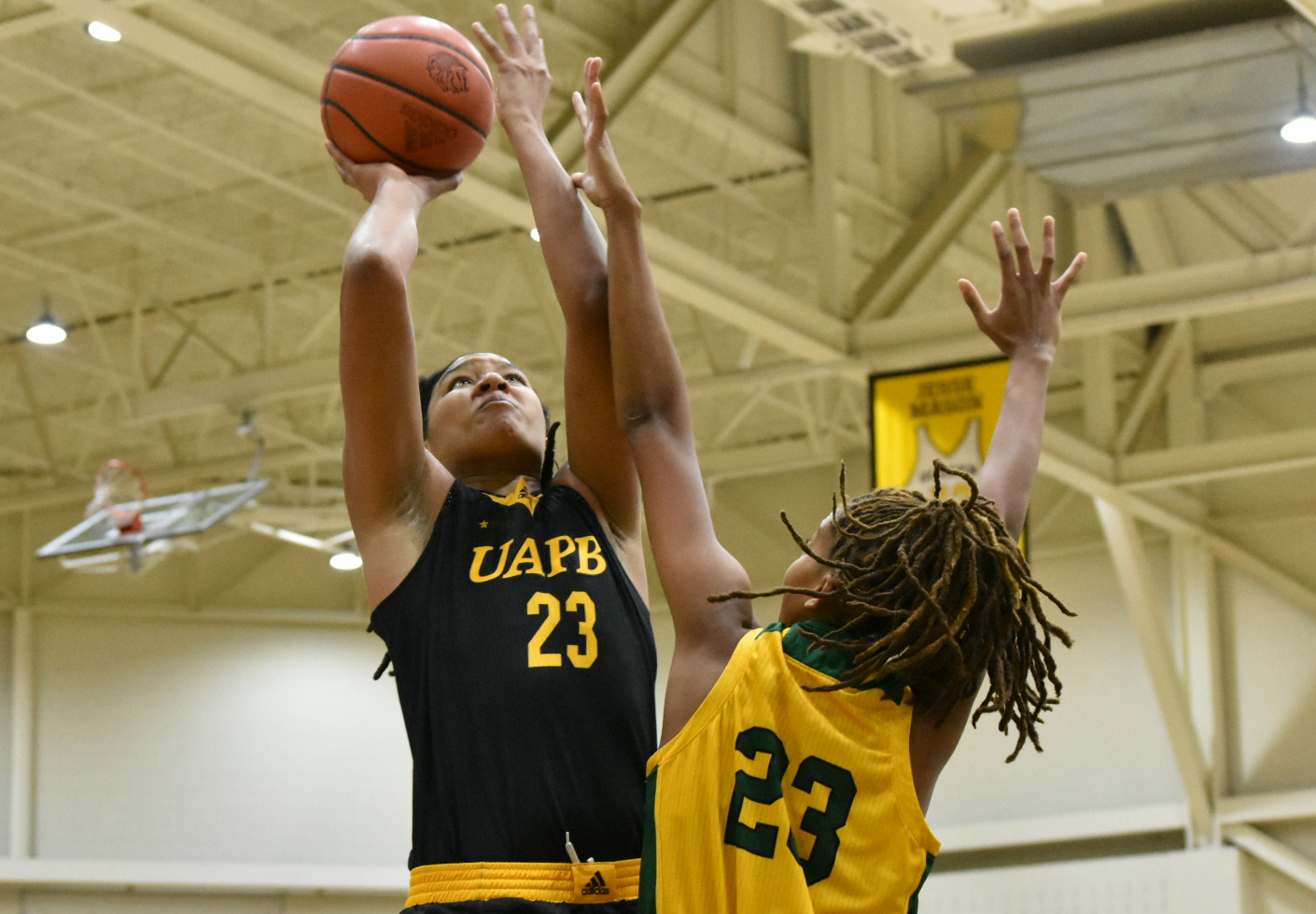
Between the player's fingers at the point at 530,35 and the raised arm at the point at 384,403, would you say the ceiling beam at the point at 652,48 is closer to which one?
the player's fingers at the point at 530,35

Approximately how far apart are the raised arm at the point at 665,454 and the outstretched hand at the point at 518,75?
350 millimetres

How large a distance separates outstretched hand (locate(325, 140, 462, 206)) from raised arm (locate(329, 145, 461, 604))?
3.0 inches

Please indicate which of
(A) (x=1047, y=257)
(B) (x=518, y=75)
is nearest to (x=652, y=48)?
(B) (x=518, y=75)

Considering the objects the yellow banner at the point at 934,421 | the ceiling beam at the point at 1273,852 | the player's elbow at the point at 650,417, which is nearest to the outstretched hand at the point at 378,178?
the player's elbow at the point at 650,417

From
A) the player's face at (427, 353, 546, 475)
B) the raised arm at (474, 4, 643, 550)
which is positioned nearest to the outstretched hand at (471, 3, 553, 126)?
the raised arm at (474, 4, 643, 550)

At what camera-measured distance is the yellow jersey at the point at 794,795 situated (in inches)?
109

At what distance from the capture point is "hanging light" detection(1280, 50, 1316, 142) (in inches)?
376

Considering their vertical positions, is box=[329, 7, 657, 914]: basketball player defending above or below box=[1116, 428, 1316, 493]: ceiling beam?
below

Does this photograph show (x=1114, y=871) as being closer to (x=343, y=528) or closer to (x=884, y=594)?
(x=343, y=528)

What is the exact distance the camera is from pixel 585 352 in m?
3.27

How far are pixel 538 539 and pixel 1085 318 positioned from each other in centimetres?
896

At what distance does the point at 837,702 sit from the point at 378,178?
1.26m

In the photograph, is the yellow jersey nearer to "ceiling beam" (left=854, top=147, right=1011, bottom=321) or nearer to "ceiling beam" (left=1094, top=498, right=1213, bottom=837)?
"ceiling beam" (left=854, top=147, right=1011, bottom=321)

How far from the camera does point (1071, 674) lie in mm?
16812
